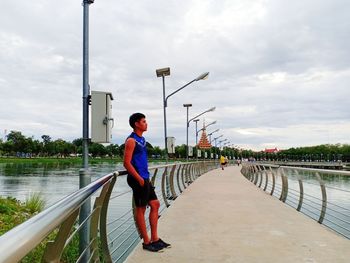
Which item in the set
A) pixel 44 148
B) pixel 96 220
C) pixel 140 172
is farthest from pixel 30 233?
pixel 44 148

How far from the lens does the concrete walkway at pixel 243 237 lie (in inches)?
180

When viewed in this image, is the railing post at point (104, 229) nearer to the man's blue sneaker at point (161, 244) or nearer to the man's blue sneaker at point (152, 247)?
the man's blue sneaker at point (152, 247)

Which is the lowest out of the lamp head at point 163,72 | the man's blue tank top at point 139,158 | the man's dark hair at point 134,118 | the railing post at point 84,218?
the railing post at point 84,218

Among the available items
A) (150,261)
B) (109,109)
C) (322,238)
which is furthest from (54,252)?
(322,238)

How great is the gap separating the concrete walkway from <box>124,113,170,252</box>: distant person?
0.19 m

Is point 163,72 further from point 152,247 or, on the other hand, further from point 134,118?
point 152,247

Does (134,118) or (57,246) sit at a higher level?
(134,118)

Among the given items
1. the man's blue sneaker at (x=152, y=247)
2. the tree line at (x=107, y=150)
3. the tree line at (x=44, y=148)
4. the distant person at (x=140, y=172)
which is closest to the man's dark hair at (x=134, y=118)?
the distant person at (x=140, y=172)

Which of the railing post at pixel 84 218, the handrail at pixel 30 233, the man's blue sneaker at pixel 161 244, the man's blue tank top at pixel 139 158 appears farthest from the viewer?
the man's blue sneaker at pixel 161 244

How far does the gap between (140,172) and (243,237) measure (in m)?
1.87

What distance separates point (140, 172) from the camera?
15.5 ft

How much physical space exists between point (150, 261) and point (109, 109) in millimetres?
1901

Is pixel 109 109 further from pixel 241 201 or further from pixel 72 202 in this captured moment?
pixel 241 201

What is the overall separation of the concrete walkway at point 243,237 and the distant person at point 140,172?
0.64ft
